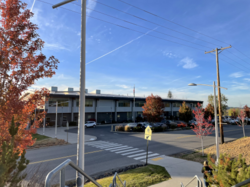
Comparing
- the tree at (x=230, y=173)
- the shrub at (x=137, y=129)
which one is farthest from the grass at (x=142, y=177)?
the shrub at (x=137, y=129)

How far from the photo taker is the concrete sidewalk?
9.33 metres

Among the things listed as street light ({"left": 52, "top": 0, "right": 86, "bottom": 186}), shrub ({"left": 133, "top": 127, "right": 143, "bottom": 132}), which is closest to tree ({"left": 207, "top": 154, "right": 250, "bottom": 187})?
street light ({"left": 52, "top": 0, "right": 86, "bottom": 186})

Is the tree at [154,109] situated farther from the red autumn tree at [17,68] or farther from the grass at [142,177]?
the red autumn tree at [17,68]

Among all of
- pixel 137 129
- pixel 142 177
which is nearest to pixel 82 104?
pixel 142 177

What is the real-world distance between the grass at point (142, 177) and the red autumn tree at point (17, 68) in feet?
18.9

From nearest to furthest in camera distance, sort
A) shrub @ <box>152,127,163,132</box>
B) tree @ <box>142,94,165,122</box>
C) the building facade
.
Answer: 1. shrub @ <box>152,127,163,132</box>
2. tree @ <box>142,94,165,122</box>
3. the building facade

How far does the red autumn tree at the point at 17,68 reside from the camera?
4551 mm

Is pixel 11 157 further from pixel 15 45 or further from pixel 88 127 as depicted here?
pixel 88 127

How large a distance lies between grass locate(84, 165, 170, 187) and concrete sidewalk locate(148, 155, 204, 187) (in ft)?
1.38

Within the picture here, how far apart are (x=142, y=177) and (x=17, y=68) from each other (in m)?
8.42

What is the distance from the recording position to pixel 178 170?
1147 cm

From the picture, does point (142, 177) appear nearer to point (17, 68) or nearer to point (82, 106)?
point (82, 106)

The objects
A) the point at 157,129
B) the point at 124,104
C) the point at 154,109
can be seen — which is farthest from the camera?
the point at 124,104

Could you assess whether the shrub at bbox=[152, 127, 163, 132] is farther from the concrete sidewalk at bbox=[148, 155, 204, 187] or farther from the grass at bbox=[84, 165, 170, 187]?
the grass at bbox=[84, 165, 170, 187]
